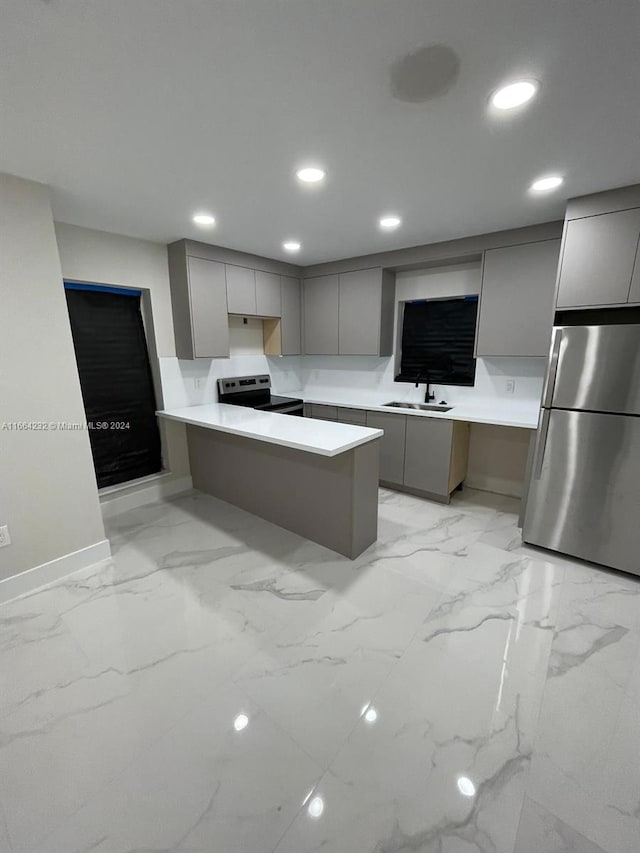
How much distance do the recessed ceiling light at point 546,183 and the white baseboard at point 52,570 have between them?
362cm

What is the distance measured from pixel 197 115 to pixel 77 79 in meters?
0.40

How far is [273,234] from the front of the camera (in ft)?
9.72

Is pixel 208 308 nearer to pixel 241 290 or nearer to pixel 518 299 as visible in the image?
pixel 241 290

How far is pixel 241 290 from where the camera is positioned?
3543 mm

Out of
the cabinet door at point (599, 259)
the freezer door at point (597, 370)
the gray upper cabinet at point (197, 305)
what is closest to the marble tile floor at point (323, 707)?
the freezer door at point (597, 370)

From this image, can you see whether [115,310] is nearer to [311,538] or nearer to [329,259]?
[329,259]

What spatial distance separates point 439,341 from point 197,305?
2.47 m

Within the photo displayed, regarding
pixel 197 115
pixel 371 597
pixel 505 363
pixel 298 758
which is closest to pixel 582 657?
pixel 371 597

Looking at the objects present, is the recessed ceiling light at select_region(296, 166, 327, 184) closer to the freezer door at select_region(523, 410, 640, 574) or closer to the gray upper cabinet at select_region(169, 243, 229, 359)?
the gray upper cabinet at select_region(169, 243, 229, 359)

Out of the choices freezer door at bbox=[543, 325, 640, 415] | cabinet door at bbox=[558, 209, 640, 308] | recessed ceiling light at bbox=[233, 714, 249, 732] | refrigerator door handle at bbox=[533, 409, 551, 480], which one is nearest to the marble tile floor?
recessed ceiling light at bbox=[233, 714, 249, 732]

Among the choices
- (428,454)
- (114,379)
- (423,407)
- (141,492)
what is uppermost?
(114,379)

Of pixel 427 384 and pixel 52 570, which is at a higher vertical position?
pixel 427 384
